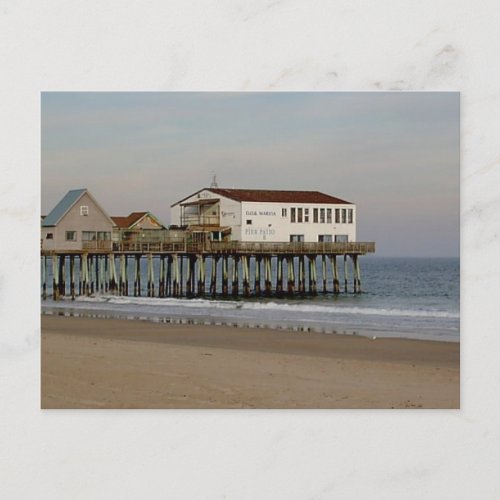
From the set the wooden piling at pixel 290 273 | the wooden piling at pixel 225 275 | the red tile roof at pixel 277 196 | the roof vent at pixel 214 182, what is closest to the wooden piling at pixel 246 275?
the wooden piling at pixel 225 275

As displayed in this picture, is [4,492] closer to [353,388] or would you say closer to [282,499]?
[282,499]

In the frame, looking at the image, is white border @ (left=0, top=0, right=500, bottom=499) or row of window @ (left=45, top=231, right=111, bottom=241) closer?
white border @ (left=0, top=0, right=500, bottom=499)

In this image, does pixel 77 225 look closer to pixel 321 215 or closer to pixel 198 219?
pixel 198 219

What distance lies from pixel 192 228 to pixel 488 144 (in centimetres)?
172

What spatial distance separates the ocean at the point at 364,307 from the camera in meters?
4.99

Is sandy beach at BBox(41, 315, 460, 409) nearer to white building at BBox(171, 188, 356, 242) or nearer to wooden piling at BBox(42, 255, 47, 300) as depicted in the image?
wooden piling at BBox(42, 255, 47, 300)

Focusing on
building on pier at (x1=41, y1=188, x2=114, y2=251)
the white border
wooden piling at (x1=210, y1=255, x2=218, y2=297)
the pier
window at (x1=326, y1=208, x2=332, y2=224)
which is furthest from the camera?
wooden piling at (x1=210, y1=255, x2=218, y2=297)

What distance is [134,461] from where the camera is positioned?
15.8ft

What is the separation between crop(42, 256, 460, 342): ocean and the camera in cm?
499

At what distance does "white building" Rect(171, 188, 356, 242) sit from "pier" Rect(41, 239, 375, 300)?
65mm

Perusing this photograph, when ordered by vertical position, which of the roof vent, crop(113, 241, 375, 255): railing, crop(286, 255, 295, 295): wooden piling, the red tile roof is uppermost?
the roof vent

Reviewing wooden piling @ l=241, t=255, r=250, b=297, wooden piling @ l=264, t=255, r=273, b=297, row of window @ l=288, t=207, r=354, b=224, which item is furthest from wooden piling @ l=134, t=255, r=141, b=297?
row of window @ l=288, t=207, r=354, b=224
